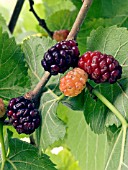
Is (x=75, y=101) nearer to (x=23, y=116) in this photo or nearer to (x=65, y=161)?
(x=23, y=116)

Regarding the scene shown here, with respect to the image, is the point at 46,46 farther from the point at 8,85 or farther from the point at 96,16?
the point at 96,16

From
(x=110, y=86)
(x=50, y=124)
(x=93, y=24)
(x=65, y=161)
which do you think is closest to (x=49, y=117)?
(x=50, y=124)

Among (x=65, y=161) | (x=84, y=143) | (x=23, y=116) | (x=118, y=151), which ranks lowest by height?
(x=65, y=161)

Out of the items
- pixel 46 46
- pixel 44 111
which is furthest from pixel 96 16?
pixel 44 111

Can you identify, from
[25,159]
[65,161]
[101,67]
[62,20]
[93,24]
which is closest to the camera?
[101,67]

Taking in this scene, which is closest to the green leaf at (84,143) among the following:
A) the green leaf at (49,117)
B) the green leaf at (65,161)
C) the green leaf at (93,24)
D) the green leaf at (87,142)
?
the green leaf at (87,142)

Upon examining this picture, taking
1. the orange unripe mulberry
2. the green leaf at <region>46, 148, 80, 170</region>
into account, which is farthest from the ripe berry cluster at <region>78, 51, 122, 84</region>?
the green leaf at <region>46, 148, 80, 170</region>
